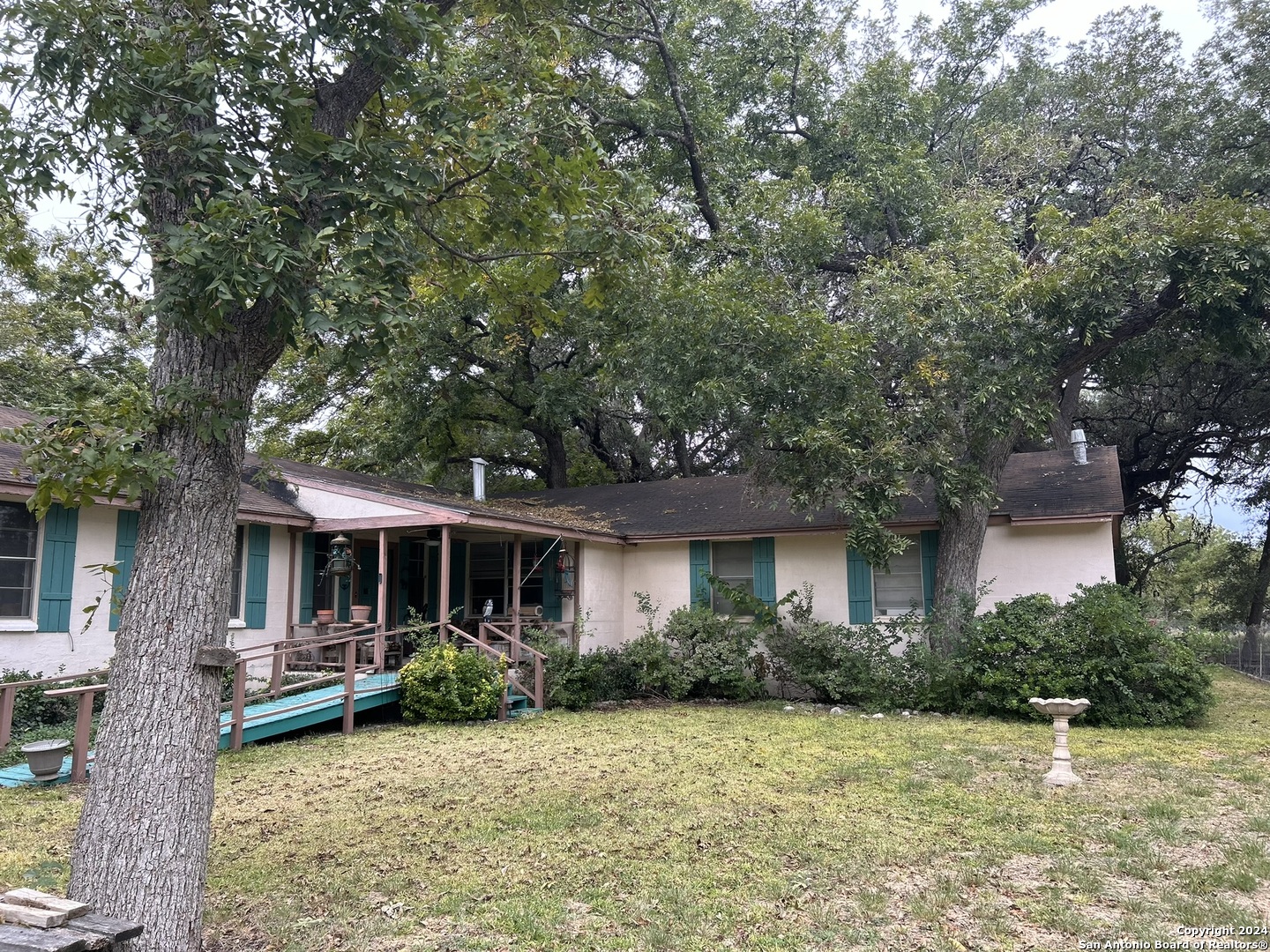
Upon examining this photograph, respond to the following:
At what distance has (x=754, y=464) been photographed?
13.4m

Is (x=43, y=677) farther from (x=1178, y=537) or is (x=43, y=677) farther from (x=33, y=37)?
(x=1178, y=537)

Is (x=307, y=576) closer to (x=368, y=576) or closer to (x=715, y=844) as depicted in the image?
(x=368, y=576)

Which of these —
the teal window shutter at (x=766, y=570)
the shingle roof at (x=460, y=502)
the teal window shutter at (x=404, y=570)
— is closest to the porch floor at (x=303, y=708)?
the shingle roof at (x=460, y=502)

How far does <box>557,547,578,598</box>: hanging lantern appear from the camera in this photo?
13.8m

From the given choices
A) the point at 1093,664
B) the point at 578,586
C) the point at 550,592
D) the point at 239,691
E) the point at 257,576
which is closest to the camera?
the point at 239,691

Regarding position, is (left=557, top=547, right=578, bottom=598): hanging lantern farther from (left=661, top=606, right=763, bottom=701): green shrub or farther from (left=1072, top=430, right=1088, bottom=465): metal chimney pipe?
(left=1072, top=430, right=1088, bottom=465): metal chimney pipe

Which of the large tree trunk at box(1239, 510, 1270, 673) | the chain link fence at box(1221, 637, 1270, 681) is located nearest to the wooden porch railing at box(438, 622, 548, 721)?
the chain link fence at box(1221, 637, 1270, 681)

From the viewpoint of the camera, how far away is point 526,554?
1497 centimetres

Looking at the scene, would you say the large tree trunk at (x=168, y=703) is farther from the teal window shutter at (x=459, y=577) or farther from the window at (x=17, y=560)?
the teal window shutter at (x=459, y=577)

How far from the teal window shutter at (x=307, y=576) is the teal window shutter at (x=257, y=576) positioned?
0.69m

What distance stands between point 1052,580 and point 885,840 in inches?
341

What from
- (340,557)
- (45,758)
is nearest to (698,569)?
(340,557)

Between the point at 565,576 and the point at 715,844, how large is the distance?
29.2 feet

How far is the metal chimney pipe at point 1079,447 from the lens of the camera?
48.4ft
